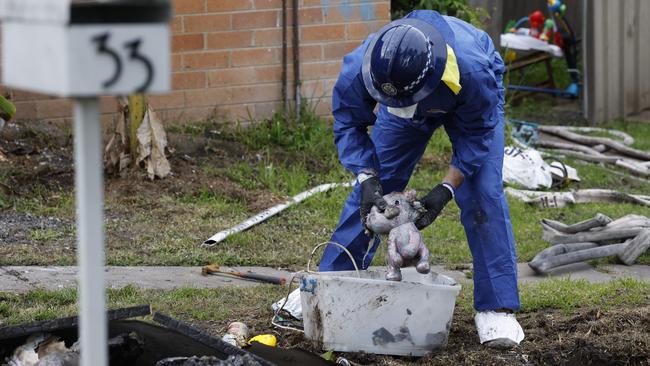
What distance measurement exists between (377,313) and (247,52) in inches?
180

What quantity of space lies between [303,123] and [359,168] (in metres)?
3.98

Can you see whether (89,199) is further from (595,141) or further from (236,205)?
(595,141)

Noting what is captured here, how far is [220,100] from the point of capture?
29.3 feet

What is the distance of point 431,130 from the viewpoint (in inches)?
207

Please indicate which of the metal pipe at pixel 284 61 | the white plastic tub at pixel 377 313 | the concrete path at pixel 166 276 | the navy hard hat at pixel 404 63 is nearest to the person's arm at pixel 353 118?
the navy hard hat at pixel 404 63

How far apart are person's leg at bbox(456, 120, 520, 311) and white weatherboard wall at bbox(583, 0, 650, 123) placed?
20.5 ft

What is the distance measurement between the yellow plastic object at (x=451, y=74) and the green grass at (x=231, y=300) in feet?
4.73

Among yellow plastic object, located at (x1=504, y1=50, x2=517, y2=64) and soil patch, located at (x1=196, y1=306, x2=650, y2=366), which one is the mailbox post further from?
yellow plastic object, located at (x1=504, y1=50, x2=517, y2=64)

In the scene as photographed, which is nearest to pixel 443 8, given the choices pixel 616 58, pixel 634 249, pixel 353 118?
pixel 616 58

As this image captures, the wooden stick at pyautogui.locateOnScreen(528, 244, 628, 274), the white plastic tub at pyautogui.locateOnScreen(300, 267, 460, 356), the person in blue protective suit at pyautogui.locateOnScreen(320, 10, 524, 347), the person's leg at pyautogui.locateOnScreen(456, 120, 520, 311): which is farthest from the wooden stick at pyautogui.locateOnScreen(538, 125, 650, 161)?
the white plastic tub at pyautogui.locateOnScreen(300, 267, 460, 356)

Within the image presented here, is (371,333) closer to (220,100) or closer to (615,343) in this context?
(615,343)

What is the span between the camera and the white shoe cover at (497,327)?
504 cm

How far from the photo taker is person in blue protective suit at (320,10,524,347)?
463cm

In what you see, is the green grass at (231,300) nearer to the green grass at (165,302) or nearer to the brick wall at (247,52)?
the green grass at (165,302)
